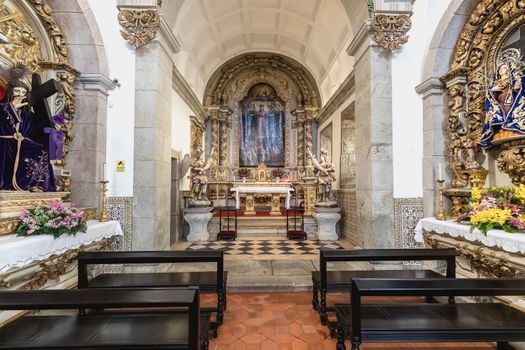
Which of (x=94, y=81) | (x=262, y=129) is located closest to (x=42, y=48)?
(x=94, y=81)

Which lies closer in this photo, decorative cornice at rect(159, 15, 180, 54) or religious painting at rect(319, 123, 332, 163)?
decorative cornice at rect(159, 15, 180, 54)

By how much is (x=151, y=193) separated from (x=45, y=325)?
8.29 ft

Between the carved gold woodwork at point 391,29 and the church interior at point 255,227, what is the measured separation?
0.11 ft

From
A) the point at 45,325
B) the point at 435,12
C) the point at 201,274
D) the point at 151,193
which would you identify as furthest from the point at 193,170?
the point at 435,12

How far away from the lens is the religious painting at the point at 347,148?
723 centimetres

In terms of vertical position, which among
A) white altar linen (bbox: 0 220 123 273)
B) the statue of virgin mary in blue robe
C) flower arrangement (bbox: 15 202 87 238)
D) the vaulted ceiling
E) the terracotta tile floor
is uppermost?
the vaulted ceiling

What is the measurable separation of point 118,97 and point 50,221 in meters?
2.37

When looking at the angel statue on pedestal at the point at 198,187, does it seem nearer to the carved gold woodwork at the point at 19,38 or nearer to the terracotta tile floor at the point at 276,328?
the terracotta tile floor at the point at 276,328

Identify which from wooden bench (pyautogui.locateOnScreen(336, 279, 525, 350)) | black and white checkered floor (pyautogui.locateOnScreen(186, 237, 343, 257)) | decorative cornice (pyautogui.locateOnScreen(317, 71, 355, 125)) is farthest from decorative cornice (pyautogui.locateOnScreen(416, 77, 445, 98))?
black and white checkered floor (pyautogui.locateOnScreen(186, 237, 343, 257))

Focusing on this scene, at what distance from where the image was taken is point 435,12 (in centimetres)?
438

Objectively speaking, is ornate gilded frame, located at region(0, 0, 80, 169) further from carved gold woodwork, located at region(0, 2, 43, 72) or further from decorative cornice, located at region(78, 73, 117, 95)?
decorative cornice, located at region(78, 73, 117, 95)

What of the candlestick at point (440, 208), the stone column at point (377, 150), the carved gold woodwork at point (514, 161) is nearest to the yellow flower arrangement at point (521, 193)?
the carved gold woodwork at point (514, 161)

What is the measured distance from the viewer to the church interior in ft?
6.41

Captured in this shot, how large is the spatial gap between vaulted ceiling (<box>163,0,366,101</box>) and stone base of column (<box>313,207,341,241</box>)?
3889 millimetres
